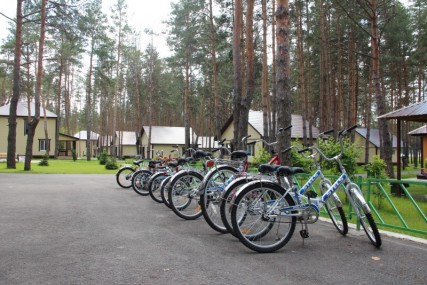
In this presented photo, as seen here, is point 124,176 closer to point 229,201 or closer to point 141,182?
point 141,182

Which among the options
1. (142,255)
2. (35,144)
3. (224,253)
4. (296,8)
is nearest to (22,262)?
(142,255)

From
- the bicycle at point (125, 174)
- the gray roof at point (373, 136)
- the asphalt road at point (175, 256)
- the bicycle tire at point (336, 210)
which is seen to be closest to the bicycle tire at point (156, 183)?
the asphalt road at point (175, 256)

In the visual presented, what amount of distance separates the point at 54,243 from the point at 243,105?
31.3 feet

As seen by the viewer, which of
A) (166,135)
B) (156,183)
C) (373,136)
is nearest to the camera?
(156,183)

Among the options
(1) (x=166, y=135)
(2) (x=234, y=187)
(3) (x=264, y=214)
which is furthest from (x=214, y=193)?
(1) (x=166, y=135)

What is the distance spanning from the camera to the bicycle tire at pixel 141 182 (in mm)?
9812

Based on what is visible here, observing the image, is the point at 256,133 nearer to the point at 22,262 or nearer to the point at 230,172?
the point at 230,172

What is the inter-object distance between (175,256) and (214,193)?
1718 millimetres

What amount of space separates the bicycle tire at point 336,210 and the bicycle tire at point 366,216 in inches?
9.0

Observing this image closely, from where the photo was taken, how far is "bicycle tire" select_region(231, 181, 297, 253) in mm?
4262

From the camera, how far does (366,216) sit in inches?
172

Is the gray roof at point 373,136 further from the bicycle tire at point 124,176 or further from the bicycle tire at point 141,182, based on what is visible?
the bicycle tire at point 141,182

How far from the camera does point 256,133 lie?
3134 cm

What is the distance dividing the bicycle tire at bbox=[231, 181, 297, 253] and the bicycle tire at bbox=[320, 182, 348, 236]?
2.36ft
